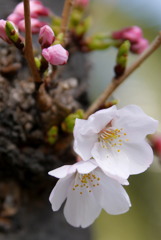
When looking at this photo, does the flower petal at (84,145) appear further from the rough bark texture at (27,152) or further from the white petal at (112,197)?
the rough bark texture at (27,152)

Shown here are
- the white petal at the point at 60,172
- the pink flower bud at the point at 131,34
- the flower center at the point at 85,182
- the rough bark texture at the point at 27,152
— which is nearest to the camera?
the white petal at the point at 60,172

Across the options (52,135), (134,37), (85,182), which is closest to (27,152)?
(52,135)

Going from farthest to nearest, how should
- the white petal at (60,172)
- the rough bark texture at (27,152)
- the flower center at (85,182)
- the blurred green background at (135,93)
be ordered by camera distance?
the blurred green background at (135,93)
the rough bark texture at (27,152)
the flower center at (85,182)
the white petal at (60,172)

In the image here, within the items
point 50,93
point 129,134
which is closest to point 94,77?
point 50,93

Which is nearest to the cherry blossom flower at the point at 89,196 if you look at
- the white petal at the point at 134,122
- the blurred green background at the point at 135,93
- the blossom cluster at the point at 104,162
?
the blossom cluster at the point at 104,162

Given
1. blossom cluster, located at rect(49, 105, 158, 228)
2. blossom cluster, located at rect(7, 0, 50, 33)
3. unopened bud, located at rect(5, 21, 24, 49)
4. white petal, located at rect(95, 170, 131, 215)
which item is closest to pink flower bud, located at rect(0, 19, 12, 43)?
unopened bud, located at rect(5, 21, 24, 49)

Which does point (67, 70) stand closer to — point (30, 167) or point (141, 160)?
point (30, 167)
